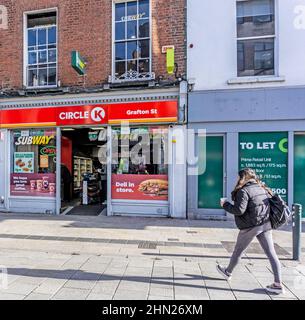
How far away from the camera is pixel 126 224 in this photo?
8.07 metres

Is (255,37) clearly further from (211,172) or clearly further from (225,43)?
(211,172)

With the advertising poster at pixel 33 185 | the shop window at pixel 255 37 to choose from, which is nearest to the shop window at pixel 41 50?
the advertising poster at pixel 33 185

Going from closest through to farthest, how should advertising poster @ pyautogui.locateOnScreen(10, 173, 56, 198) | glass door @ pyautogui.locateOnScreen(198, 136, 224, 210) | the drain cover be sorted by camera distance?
1. the drain cover
2. glass door @ pyautogui.locateOnScreen(198, 136, 224, 210)
3. advertising poster @ pyautogui.locateOnScreen(10, 173, 56, 198)

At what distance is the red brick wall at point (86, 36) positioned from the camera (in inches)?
348

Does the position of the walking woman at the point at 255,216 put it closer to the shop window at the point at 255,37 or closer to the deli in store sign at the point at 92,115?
the deli in store sign at the point at 92,115

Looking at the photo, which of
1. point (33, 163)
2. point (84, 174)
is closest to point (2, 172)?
point (33, 163)

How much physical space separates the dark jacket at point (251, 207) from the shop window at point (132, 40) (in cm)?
618

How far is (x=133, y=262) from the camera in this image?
5.11 metres

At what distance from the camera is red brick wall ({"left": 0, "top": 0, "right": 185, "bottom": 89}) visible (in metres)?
8.84

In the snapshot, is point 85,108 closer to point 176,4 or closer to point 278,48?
point 176,4

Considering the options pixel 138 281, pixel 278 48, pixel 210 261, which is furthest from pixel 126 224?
pixel 278 48

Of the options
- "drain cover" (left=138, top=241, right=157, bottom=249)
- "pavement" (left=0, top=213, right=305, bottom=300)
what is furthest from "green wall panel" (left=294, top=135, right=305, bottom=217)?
"drain cover" (left=138, top=241, right=157, bottom=249)

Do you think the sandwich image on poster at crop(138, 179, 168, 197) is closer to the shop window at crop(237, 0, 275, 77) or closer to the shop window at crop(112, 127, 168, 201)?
the shop window at crop(112, 127, 168, 201)

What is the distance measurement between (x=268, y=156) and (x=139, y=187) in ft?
13.2
